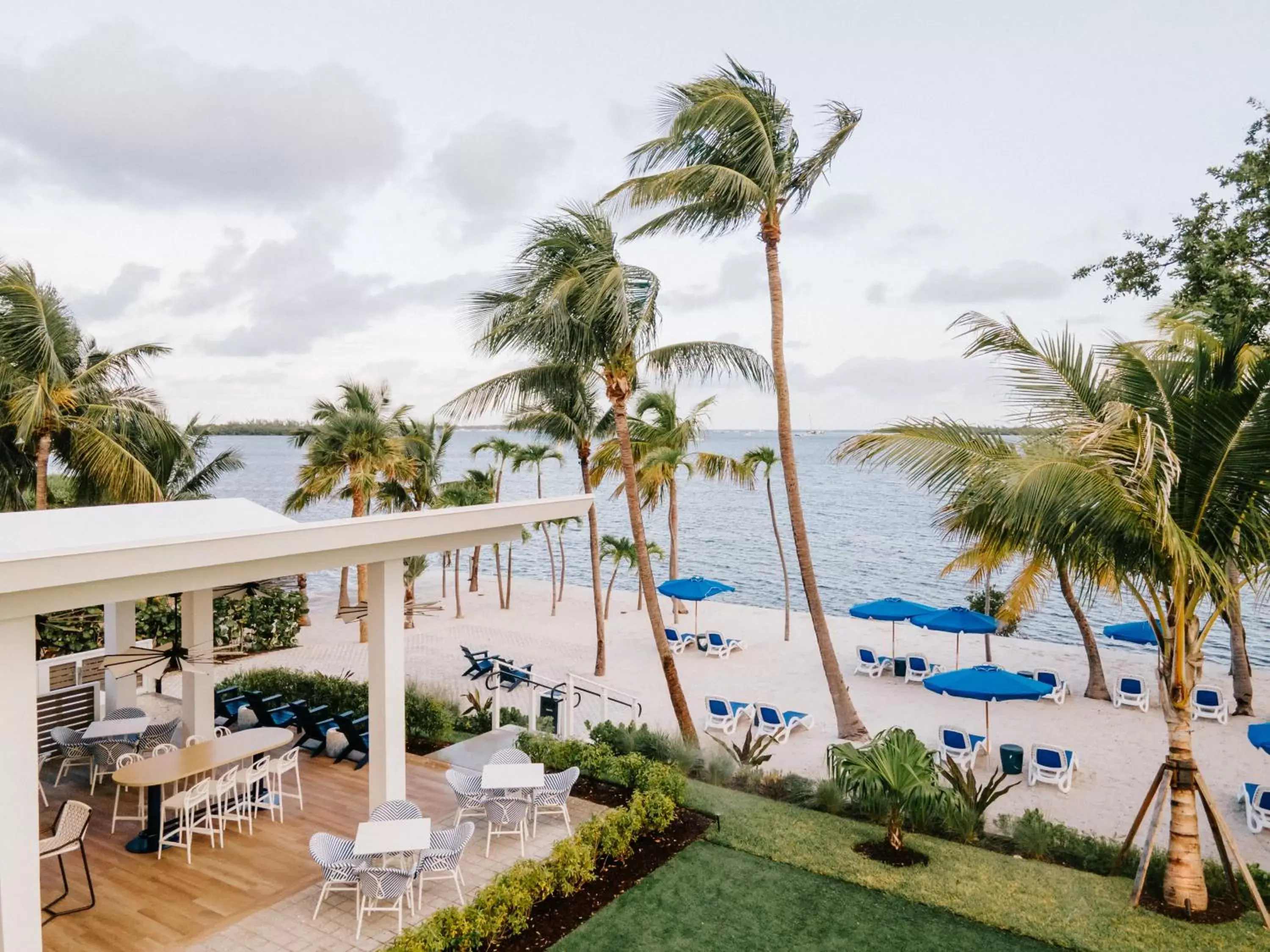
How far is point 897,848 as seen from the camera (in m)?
8.91

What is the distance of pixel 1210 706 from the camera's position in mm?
15602

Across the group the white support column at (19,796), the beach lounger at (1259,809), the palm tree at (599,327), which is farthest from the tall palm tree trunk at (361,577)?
the beach lounger at (1259,809)

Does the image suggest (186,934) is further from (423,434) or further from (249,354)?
(249,354)

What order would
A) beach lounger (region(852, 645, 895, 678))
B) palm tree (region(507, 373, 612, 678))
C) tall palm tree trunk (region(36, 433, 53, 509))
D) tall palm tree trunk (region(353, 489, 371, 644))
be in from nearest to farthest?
tall palm tree trunk (region(36, 433, 53, 509)) < palm tree (region(507, 373, 612, 678)) < beach lounger (region(852, 645, 895, 678)) < tall palm tree trunk (region(353, 489, 371, 644))

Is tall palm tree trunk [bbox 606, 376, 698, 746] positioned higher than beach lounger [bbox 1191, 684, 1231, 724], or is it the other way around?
tall palm tree trunk [bbox 606, 376, 698, 746]

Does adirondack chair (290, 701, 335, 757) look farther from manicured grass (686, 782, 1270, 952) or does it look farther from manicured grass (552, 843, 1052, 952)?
manicured grass (552, 843, 1052, 952)

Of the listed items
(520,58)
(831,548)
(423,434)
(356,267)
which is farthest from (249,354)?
(831,548)

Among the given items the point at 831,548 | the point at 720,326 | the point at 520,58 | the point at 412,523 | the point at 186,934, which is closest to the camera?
the point at 186,934

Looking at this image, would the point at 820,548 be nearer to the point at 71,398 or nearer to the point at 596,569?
the point at 596,569

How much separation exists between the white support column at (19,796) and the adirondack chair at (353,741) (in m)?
5.49

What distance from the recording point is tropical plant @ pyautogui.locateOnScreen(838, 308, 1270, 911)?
7.04 metres

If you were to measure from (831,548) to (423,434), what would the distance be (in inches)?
1735

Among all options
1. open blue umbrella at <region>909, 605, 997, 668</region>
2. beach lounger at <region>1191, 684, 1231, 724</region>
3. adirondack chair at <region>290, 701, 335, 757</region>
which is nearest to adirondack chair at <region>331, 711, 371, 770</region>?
adirondack chair at <region>290, 701, 335, 757</region>

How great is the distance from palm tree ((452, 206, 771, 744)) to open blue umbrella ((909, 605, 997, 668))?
762 cm
